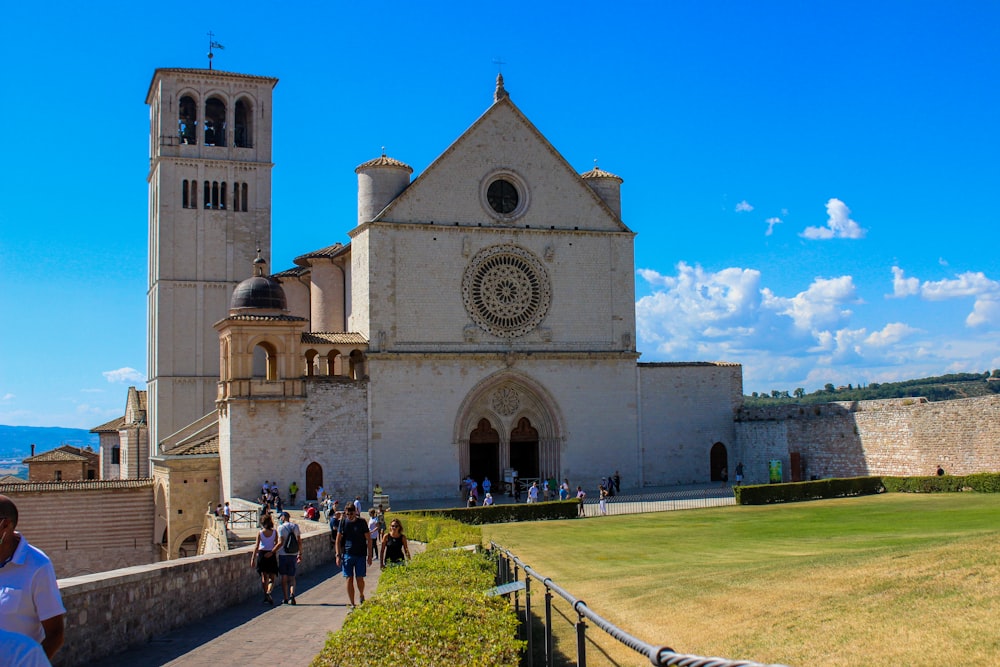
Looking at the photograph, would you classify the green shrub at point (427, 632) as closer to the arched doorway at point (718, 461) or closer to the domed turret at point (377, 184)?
the domed turret at point (377, 184)

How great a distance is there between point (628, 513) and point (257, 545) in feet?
73.8

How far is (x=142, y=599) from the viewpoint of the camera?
512 inches

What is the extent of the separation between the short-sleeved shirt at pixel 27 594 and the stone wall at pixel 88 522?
135 feet

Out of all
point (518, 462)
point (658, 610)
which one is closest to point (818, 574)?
point (658, 610)

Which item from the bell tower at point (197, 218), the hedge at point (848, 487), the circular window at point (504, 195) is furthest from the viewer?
the bell tower at point (197, 218)

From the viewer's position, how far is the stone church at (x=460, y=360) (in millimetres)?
41000

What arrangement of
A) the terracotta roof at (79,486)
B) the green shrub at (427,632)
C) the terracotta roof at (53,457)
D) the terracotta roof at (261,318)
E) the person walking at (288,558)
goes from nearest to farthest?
the green shrub at (427,632) < the person walking at (288,558) < the terracotta roof at (261,318) < the terracotta roof at (79,486) < the terracotta roof at (53,457)

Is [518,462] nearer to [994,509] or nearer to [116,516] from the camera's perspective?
[116,516]

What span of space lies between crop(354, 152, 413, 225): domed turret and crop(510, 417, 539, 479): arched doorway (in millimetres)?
11445

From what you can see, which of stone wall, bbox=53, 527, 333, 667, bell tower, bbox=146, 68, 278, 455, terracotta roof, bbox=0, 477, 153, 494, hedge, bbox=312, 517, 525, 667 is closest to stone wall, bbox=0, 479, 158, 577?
terracotta roof, bbox=0, 477, 153, 494

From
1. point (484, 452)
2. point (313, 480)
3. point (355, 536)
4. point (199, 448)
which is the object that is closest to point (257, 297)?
point (199, 448)

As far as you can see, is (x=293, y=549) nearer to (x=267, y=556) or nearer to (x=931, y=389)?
(x=267, y=556)

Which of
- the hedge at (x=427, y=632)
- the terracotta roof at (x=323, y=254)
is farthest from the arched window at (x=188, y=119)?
the hedge at (x=427, y=632)

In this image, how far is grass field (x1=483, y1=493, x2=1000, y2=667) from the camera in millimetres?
9075
